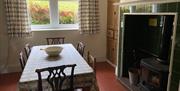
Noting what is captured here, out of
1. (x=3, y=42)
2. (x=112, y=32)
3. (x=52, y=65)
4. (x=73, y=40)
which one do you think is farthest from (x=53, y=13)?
(x=52, y=65)

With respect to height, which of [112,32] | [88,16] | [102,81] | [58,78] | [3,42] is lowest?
[102,81]

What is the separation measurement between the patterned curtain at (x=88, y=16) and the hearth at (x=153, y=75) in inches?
75.3

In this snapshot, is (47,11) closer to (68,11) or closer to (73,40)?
(68,11)

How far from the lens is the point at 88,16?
408cm

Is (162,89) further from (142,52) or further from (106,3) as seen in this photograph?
(106,3)

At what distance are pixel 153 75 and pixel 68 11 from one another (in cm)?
266

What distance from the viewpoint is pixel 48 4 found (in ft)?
13.2

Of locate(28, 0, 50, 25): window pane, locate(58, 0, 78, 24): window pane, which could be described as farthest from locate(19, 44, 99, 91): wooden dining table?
locate(58, 0, 78, 24): window pane

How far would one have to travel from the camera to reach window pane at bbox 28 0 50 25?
393 cm

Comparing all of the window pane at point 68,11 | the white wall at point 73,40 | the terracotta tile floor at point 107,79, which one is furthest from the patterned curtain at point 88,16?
the terracotta tile floor at point 107,79

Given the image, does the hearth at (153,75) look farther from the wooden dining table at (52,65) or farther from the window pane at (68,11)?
the window pane at (68,11)

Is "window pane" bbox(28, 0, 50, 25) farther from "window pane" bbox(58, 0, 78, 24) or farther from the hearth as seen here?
the hearth

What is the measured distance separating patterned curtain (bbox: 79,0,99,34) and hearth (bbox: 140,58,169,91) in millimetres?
1912

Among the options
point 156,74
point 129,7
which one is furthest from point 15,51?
point 156,74
